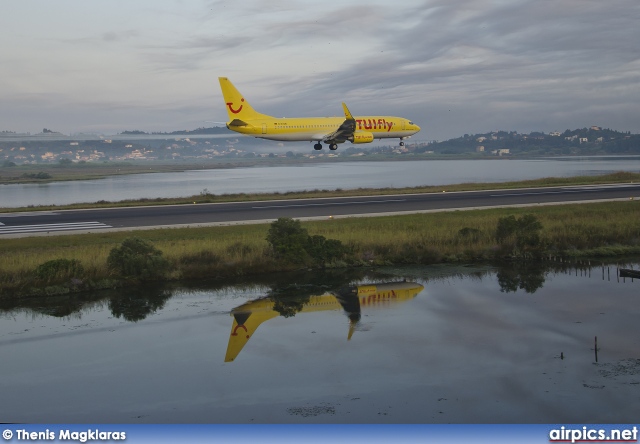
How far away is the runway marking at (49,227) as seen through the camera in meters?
46.2

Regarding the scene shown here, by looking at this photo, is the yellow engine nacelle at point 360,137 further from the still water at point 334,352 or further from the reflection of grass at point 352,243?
the still water at point 334,352

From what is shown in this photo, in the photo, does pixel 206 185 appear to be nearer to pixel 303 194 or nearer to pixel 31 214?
pixel 303 194

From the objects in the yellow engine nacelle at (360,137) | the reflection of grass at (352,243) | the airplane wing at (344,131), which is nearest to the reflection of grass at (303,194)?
the yellow engine nacelle at (360,137)

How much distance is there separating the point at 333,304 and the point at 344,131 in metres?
49.5

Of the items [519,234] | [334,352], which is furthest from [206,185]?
[334,352]

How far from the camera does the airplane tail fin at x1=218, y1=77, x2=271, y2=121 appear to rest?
77750 mm

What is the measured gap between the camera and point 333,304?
30.1m

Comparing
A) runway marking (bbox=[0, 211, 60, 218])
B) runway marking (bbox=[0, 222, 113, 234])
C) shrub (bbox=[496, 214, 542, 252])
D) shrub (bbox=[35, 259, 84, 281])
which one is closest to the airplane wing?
runway marking (bbox=[0, 211, 60, 218])

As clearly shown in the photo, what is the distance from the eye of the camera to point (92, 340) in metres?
25.3

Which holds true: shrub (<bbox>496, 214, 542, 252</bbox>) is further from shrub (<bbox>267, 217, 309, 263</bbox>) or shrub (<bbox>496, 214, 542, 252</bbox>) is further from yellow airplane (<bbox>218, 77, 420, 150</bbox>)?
yellow airplane (<bbox>218, 77, 420, 150</bbox>)

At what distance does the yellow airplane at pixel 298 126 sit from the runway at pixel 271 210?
14.1m

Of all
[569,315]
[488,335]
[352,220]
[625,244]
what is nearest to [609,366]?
[488,335]

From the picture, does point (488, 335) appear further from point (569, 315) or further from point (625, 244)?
point (625, 244)

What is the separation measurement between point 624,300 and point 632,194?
122ft
